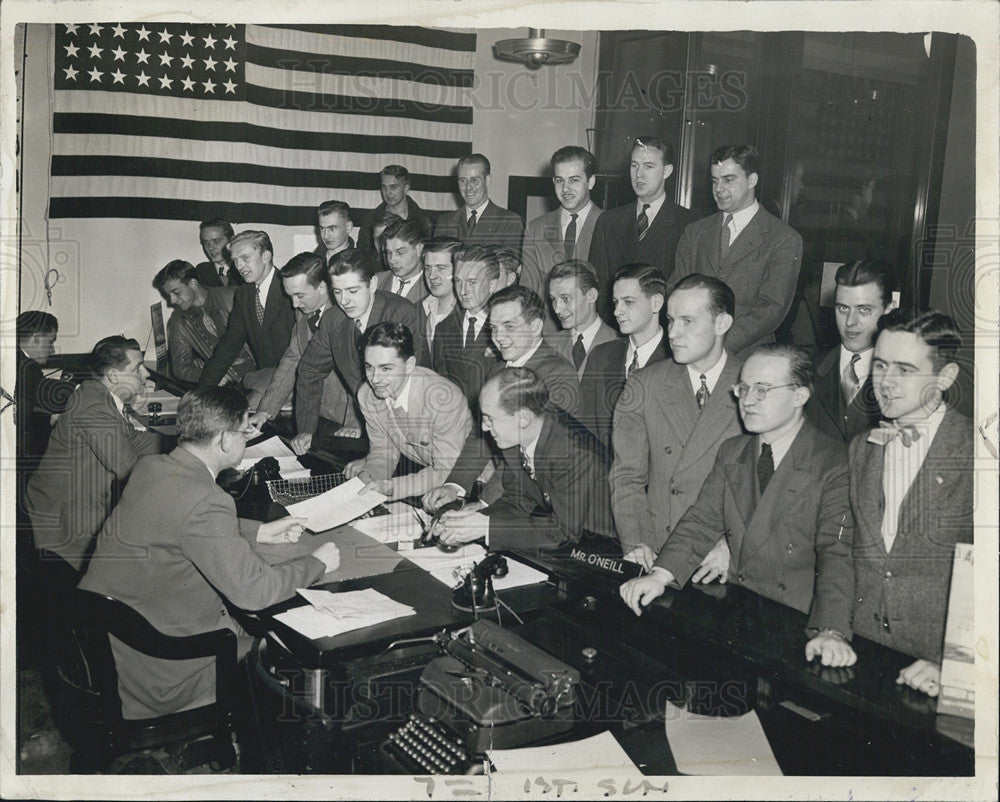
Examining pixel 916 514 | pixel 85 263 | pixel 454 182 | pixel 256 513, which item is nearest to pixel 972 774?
pixel 916 514

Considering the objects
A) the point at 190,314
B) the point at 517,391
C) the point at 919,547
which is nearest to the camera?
the point at 919,547

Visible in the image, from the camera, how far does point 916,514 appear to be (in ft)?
7.21

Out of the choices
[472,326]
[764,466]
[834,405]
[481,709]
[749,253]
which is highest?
[749,253]

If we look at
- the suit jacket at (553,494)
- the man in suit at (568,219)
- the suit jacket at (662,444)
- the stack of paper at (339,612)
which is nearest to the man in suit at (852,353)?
the suit jacket at (662,444)

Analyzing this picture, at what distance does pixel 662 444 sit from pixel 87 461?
2.72 metres

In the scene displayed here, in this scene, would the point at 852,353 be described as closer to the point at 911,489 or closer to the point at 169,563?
the point at 911,489

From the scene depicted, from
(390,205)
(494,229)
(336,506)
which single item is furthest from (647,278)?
(390,205)

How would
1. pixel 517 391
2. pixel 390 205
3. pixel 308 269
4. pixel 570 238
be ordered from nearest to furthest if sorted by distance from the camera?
1. pixel 517 391
2. pixel 570 238
3. pixel 308 269
4. pixel 390 205

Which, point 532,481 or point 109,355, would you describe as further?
point 109,355

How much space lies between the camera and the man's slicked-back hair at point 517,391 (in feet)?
9.80

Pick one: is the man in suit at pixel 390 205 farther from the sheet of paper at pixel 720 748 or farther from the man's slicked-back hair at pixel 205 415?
the sheet of paper at pixel 720 748

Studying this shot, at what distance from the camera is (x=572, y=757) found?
6.29ft

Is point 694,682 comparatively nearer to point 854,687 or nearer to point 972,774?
point 854,687

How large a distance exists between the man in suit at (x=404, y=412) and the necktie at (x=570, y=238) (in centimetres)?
107
